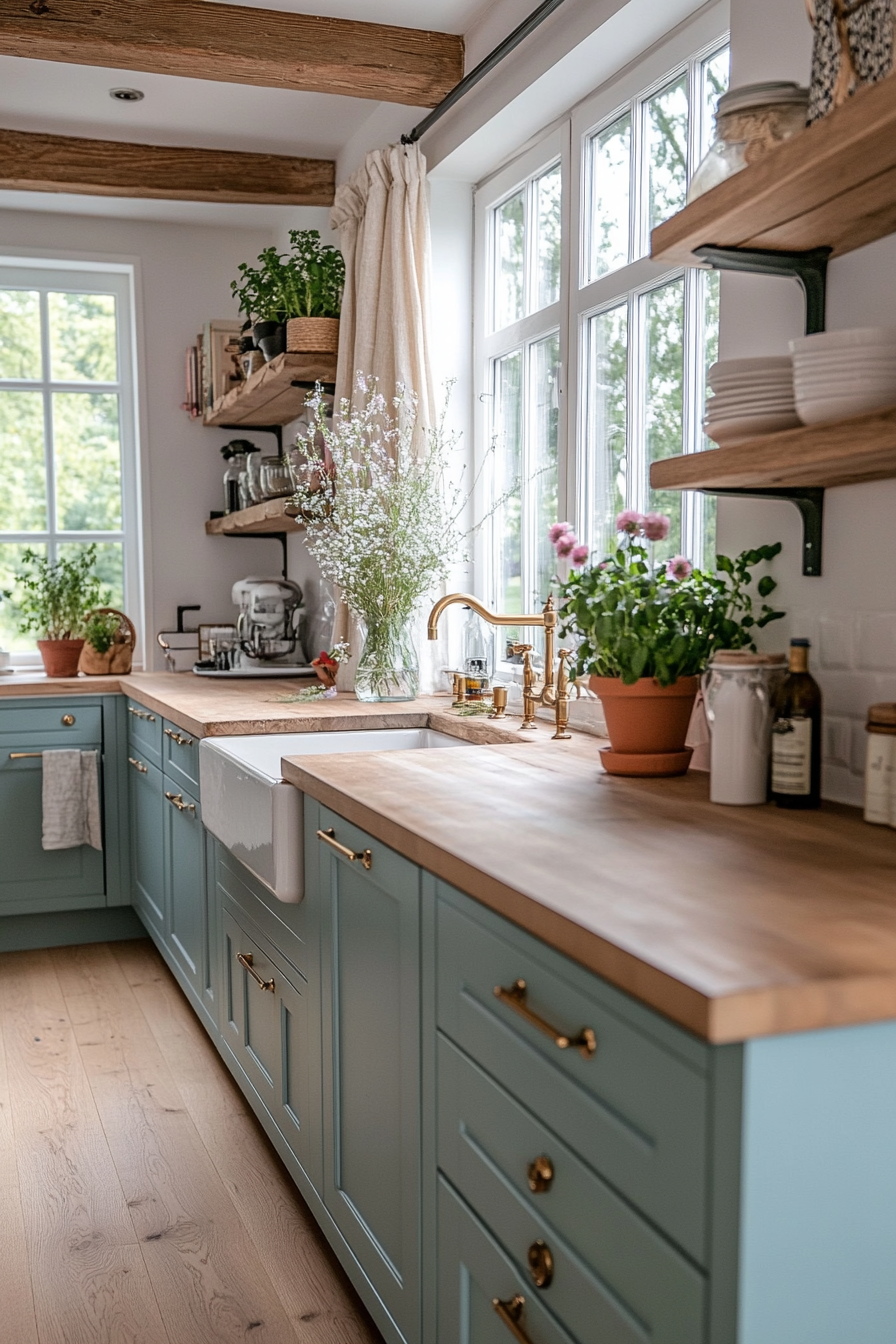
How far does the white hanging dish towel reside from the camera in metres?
3.97

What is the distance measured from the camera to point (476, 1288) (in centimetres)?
142

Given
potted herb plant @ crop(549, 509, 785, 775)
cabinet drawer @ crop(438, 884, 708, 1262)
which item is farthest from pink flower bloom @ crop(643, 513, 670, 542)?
cabinet drawer @ crop(438, 884, 708, 1262)

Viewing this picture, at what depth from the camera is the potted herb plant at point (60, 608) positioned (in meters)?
4.31

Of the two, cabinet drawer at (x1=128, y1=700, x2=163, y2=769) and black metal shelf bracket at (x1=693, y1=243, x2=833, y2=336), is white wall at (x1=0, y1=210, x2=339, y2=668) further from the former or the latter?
black metal shelf bracket at (x1=693, y1=243, x2=833, y2=336)

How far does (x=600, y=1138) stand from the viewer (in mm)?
1083

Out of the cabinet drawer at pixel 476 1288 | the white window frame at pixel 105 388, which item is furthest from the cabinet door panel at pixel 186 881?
the white window frame at pixel 105 388

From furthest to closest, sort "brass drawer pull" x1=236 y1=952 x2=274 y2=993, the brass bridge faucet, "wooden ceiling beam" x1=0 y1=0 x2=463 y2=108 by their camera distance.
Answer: "wooden ceiling beam" x1=0 y1=0 x2=463 y2=108
the brass bridge faucet
"brass drawer pull" x1=236 y1=952 x2=274 y2=993

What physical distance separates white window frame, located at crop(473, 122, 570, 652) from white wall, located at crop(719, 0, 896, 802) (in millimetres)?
1017

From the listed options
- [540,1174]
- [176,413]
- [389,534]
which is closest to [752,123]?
[540,1174]

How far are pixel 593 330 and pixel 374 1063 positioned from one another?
1820mm

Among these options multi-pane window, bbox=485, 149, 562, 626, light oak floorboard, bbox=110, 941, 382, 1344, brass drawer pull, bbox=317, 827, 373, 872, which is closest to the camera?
brass drawer pull, bbox=317, 827, 373, 872

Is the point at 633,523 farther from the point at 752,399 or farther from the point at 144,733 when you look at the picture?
the point at 144,733

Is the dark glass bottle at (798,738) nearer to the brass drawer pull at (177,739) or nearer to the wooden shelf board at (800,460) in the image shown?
the wooden shelf board at (800,460)

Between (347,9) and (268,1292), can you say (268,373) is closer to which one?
(347,9)
